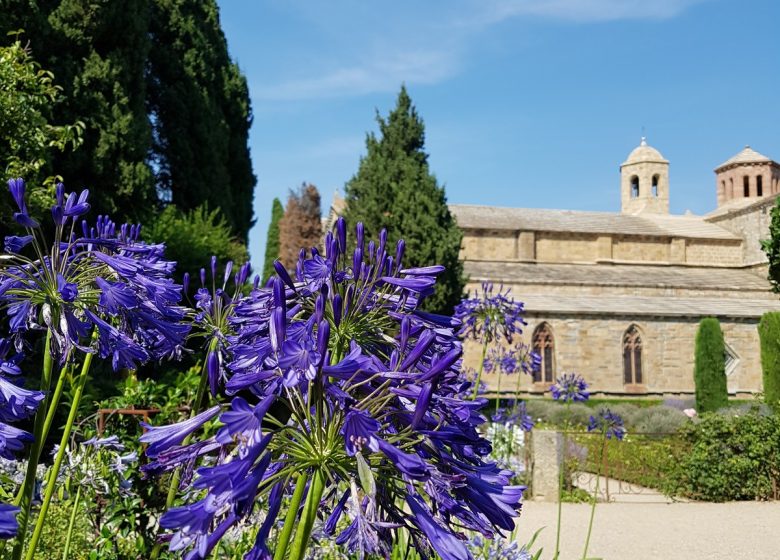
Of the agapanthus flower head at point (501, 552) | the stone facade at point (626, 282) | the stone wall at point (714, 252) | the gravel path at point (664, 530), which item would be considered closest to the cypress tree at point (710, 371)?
the stone facade at point (626, 282)

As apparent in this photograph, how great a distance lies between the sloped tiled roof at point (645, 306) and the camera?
2972cm

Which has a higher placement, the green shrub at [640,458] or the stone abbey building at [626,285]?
the stone abbey building at [626,285]

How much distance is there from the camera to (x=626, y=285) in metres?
34.3

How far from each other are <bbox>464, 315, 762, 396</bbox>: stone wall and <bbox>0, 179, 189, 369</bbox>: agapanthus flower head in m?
26.9

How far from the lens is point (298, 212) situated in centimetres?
4788

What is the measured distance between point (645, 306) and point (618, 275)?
4.50 meters

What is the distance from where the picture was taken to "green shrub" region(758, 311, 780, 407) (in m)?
19.6

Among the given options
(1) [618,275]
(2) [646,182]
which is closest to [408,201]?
(1) [618,275]

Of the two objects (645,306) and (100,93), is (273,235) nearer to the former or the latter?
(645,306)

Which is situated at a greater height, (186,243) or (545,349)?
(186,243)

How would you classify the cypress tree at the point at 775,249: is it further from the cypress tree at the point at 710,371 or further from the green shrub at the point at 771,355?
the cypress tree at the point at 710,371

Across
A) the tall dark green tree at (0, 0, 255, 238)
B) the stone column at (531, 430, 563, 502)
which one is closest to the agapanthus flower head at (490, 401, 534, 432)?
the stone column at (531, 430, 563, 502)

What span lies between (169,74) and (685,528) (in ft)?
61.3

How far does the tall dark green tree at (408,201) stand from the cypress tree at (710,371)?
11.0 meters
